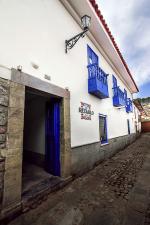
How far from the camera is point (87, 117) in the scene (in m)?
5.00

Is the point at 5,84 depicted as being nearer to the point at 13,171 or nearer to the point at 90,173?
the point at 13,171

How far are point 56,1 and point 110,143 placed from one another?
22.0ft

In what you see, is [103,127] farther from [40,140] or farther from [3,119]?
[3,119]

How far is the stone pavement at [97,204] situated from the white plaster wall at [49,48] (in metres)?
1.35

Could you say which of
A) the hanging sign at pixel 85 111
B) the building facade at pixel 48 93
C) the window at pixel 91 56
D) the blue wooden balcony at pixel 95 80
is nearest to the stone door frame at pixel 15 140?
the building facade at pixel 48 93

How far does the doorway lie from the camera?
12.2ft

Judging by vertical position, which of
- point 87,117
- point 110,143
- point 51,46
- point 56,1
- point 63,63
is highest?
point 56,1

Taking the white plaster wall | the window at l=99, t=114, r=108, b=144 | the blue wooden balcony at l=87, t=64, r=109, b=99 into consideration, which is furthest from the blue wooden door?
the window at l=99, t=114, r=108, b=144

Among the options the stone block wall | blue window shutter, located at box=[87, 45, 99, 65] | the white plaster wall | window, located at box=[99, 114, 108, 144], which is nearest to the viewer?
the stone block wall

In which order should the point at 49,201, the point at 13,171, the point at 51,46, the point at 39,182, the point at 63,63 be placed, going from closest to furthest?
the point at 13,171 < the point at 49,201 < the point at 39,182 < the point at 51,46 < the point at 63,63

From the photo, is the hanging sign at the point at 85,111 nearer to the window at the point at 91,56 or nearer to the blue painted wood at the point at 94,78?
the blue painted wood at the point at 94,78

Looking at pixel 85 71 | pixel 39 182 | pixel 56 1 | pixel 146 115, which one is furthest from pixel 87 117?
pixel 146 115

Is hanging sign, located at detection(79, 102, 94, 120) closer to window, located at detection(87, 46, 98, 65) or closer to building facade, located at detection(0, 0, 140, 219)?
building facade, located at detection(0, 0, 140, 219)

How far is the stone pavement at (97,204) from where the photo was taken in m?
2.28
